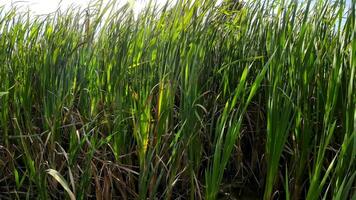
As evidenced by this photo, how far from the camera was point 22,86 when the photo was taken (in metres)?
1.65

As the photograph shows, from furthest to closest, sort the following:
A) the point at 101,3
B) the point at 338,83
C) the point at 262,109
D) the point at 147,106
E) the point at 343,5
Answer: the point at 101,3
the point at 262,109
the point at 343,5
the point at 147,106
the point at 338,83

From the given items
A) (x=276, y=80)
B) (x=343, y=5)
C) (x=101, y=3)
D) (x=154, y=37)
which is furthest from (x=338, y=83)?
(x=101, y=3)

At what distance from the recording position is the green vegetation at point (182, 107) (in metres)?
1.27

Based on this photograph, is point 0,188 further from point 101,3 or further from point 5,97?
point 101,3

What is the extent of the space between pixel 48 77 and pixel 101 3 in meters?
0.48

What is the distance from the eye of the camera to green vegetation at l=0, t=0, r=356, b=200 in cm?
127

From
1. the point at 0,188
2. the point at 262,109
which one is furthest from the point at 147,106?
the point at 0,188

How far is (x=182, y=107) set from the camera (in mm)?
1423

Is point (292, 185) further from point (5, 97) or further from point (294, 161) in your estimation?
point (5, 97)

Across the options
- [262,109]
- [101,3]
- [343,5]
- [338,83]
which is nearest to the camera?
[338,83]

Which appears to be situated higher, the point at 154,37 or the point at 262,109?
the point at 154,37

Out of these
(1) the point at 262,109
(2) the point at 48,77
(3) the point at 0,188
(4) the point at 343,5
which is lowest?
(3) the point at 0,188

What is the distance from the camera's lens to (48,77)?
5.16 ft

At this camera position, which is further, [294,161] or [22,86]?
[22,86]
